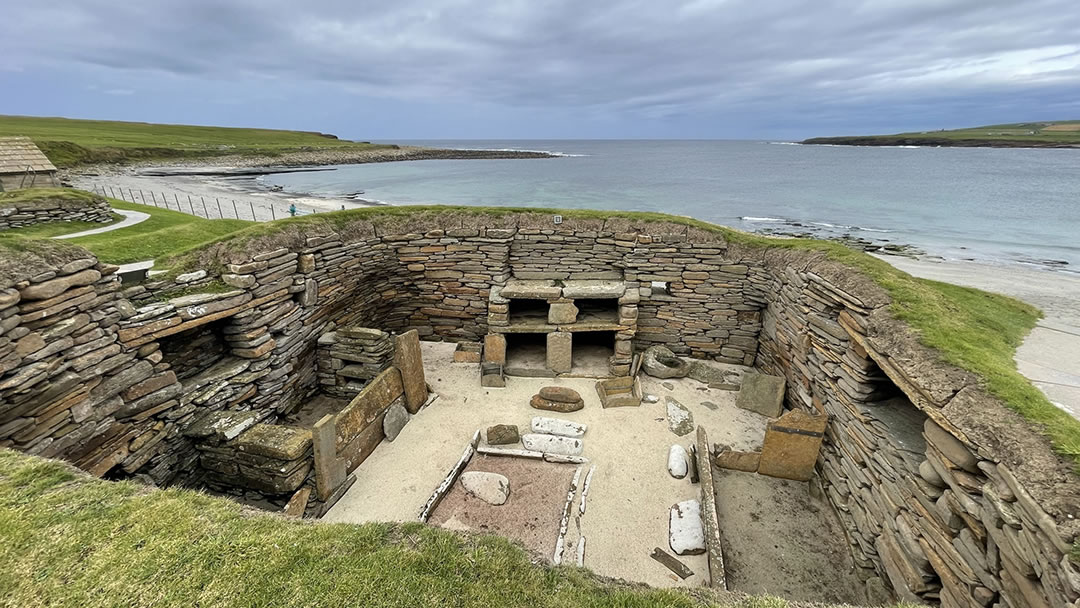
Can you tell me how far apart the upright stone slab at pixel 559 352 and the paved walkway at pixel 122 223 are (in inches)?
584

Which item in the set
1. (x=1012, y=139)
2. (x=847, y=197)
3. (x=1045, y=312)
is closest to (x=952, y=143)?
(x=1012, y=139)

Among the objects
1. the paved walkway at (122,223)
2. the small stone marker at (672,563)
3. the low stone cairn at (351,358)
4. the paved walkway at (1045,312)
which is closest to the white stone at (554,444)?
the small stone marker at (672,563)

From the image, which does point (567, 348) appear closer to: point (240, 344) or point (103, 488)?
point (240, 344)

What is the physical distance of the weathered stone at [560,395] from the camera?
8.96 m

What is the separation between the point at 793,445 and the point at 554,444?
388 centimetres

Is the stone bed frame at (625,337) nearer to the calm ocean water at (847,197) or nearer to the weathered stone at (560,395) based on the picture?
the weathered stone at (560,395)

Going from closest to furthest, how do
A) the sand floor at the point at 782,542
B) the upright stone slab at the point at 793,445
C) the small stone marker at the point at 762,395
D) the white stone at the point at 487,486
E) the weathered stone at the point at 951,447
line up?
the weathered stone at the point at 951,447 → the sand floor at the point at 782,542 → the white stone at the point at 487,486 → the upright stone slab at the point at 793,445 → the small stone marker at the point at 762,395

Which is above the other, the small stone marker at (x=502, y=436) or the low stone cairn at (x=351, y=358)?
the low stone cairn at (x=351, y=358)

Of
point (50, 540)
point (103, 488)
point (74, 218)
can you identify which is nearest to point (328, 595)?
point (50, 540)

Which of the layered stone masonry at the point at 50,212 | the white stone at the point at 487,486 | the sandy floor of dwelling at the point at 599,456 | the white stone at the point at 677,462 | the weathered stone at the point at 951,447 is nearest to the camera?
the weathered stone at the point at 951,447

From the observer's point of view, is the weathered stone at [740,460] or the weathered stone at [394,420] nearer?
the weathered stone at [740,460]

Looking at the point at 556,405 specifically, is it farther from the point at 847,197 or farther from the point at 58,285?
the point at 847,197

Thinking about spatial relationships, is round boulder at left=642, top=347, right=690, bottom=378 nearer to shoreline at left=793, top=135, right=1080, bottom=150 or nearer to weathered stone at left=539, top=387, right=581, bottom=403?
weathered stone at left=539, top=387, right=581, bottom=403

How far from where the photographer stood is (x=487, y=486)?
690 cm
